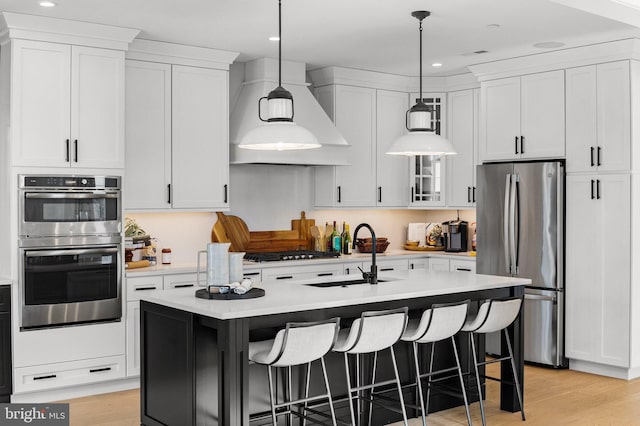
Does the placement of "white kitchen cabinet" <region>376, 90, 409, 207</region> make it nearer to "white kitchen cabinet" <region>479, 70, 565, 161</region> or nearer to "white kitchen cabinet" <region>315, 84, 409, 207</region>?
"white kitchen cabinet" <region>315, 84, 409, 207</region>

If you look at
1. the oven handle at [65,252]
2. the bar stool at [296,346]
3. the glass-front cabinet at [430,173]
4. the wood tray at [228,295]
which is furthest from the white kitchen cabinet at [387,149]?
the bar stool at [296,346]

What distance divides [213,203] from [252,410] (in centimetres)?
240

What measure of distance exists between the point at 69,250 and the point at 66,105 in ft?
3.36

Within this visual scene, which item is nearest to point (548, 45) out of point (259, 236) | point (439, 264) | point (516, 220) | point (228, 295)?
point (516, 220)

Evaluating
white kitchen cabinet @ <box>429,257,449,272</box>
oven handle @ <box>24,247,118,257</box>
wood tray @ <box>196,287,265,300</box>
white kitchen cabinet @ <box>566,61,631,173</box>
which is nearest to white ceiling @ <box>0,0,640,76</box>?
white kitchen cabinet @ <box>566,61,631,173</box>

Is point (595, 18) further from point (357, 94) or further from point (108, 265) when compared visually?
point (108, 265)

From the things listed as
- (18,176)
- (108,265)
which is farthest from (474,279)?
(18,176)

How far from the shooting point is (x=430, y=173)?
7543 millimetres

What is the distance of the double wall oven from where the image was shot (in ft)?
16.6

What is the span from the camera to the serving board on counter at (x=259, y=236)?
6.59m

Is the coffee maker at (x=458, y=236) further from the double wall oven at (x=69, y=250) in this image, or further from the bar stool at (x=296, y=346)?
the bar stool at (x=296, y=346)

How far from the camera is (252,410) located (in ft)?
13.7

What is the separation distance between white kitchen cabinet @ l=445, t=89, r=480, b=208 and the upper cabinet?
2.41 meters

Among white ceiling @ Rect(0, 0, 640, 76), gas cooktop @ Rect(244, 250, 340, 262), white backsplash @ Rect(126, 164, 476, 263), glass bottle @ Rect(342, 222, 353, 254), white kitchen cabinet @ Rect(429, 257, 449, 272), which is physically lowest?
white kitchen cabinet @ Rect(429, 257, 449, 272)
